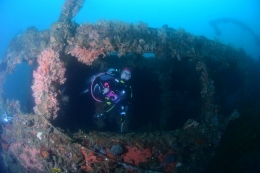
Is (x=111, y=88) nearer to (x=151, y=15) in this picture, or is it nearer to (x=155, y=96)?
(x=155, y=96)

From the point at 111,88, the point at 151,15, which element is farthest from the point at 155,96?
the point at 151,15

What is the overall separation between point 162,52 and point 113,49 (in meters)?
1.65

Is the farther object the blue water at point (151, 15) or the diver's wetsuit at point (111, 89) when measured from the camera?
the blue water at point (151, 15)

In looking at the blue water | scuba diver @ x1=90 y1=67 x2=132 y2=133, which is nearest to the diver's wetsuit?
scuba diver @ x1=90 y1=67 x2=132 y2=133

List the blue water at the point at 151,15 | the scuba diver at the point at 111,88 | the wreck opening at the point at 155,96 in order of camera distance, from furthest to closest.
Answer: the blue water at the point at 151,15 → the wreck opening at the point at 155,96 → the scuba diver at the point at 111,88

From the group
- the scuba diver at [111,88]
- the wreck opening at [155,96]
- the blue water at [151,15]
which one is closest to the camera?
the scuba diver at [111,88]

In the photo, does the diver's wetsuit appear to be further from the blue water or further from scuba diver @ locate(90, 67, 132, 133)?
the blue water

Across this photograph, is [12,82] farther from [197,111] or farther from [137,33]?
[197,111]

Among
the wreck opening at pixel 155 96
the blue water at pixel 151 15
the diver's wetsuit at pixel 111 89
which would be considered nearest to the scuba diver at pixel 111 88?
the diver's wetsuit at pixel 111 89

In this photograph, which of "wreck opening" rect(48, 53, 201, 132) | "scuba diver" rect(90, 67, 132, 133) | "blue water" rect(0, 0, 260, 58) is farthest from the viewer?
"blue water" rect(0, 0, 260, 58)

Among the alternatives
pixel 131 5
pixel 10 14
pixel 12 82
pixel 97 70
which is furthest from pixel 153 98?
pixel 131 5

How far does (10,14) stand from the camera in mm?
143250

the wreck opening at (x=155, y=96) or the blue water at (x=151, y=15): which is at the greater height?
the blue water at (x=151, y=15)

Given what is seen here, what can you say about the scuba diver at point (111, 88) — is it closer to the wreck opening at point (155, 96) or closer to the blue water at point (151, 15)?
the wreck opening at point (155, 96)
